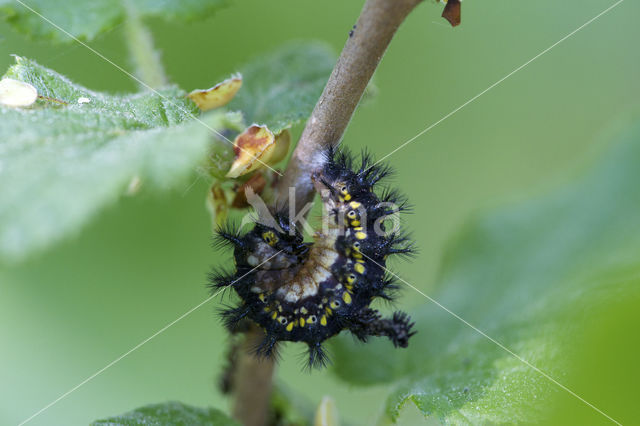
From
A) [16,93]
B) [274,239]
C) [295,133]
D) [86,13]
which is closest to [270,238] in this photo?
[274,239]

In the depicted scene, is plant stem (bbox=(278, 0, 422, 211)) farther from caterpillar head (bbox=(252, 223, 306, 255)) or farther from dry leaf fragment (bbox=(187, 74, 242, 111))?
dry leaf fragment (bbox=(187, 74, 242, 111))

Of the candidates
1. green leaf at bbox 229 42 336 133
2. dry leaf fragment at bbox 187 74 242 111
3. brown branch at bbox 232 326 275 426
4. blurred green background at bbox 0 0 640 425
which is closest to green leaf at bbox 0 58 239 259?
blurred green background at bbox 0 0 640 425

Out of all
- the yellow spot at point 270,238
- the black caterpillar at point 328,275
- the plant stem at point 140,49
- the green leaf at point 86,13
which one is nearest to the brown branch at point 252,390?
the black caterpillar at point 328,275

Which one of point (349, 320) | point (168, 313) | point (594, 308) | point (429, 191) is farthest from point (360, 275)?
point (429, 191)

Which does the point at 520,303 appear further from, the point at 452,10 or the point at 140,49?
the point at 140,49

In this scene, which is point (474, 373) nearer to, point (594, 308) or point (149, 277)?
point (594, 308)

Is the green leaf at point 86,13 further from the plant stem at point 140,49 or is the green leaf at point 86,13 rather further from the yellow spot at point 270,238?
the yellow spot at point 270,238

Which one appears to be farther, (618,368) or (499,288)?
(499,288)
